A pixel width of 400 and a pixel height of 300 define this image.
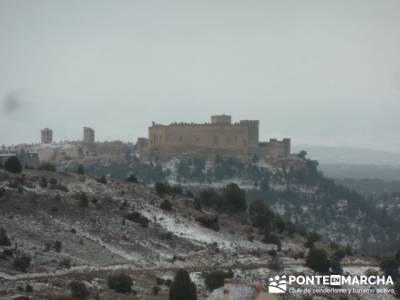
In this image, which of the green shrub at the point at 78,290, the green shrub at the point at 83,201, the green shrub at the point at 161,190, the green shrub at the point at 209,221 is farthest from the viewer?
the green shrub at the point at 161,190

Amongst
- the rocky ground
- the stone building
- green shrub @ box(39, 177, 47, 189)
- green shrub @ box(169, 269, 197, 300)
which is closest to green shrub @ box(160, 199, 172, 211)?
the rocky ground

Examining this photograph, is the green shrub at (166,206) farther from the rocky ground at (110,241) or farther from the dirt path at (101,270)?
the dirt path at (101,270)

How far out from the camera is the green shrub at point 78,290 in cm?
3123

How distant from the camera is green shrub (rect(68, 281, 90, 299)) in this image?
31.2 meters

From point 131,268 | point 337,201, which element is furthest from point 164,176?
point 131,268

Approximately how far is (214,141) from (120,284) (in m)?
83.9

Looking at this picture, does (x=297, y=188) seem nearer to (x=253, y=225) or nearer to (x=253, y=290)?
(x=253, y=225)

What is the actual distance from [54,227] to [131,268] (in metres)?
4.95

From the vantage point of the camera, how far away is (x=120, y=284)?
33250mm

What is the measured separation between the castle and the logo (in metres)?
74.9

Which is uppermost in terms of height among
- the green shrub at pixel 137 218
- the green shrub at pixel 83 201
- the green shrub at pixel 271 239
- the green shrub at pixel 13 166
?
the green shrub at pixel 13 166

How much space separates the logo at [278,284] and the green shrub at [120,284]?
4.74m

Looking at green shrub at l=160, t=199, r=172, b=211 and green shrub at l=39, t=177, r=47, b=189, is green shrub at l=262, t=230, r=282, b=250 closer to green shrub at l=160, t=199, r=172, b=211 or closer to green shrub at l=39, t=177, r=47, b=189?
green shrub at l=160, t=199, r=172, b=211

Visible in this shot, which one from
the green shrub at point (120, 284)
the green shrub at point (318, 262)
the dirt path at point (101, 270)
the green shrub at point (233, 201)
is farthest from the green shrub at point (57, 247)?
the green shrub at point (233, 201)
